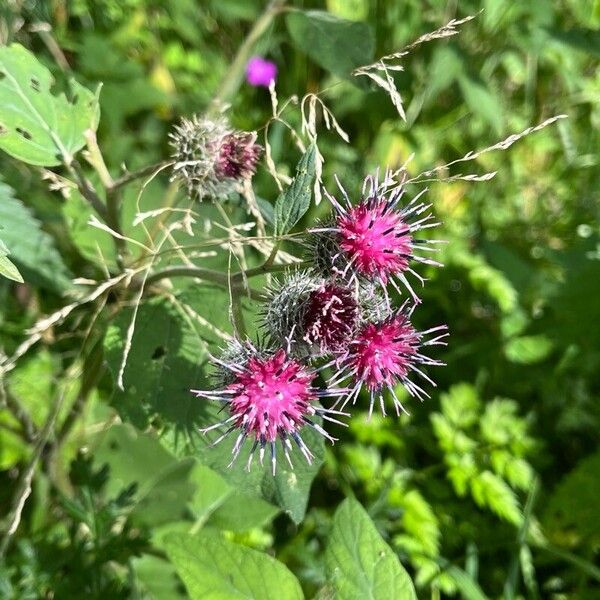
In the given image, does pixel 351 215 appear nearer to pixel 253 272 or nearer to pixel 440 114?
pixel 253 272

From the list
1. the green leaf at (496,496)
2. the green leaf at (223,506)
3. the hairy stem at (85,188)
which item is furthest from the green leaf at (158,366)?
the green leaf at (496,496)

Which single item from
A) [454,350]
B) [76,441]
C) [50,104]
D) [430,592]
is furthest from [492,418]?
[50,104]

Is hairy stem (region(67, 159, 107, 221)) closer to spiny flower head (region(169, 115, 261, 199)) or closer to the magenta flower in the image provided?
spiny flower head (region(169, 115, 261, 199))

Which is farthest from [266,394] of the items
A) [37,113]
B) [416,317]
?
[416,317]

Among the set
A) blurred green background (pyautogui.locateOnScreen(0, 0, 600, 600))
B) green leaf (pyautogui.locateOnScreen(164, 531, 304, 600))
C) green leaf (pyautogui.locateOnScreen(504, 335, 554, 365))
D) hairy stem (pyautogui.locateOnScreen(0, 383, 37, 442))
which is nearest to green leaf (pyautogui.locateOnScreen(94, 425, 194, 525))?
blurred green background (pyautogui.locateOnScreen(0, 0, 600, 600))

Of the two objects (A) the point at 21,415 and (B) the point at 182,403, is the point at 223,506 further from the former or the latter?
(B) the point at 182,403

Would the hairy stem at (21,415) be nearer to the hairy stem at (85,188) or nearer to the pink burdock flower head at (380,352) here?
the hairy stem at (85,188)
